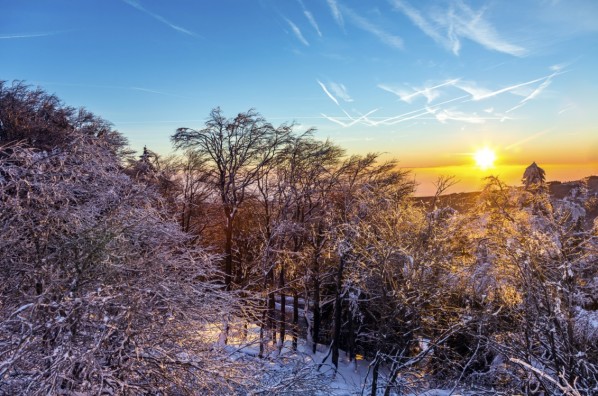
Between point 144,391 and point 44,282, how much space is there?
230cm

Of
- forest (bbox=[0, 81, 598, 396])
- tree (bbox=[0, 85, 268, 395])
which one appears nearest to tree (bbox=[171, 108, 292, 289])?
forest (bbox=[0, 81, 598, 396])

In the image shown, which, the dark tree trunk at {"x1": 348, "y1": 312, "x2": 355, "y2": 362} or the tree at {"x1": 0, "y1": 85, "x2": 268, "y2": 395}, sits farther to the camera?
the dark tree trunk at {"x1": 348, "y1": 312, "x2": 355, "y2": 362}

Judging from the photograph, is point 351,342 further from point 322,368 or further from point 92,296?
point 92,296

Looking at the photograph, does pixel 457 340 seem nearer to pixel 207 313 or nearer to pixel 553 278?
pixel 553 278

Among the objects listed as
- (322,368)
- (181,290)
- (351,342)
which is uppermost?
(181,290)

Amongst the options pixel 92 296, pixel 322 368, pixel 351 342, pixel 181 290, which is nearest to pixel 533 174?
pixel 351 342

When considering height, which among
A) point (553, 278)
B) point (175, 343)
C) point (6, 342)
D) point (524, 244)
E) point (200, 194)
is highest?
point (200, 194)

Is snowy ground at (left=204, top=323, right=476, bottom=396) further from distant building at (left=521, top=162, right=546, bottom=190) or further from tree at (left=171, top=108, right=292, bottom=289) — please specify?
distant building at (left=521, top=162, right=546, bottom=190)

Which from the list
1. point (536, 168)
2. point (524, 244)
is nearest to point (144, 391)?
point (524, 244)

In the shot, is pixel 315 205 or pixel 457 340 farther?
pixel 315 205

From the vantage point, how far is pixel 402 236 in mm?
A: 14273

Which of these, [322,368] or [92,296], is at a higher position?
[92,296]

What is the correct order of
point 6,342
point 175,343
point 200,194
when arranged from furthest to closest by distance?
point 200,194 < point 175,343 < point 6,342

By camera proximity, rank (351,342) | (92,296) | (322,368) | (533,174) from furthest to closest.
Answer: (533,174), (351,342), (322,368), (92,296)
